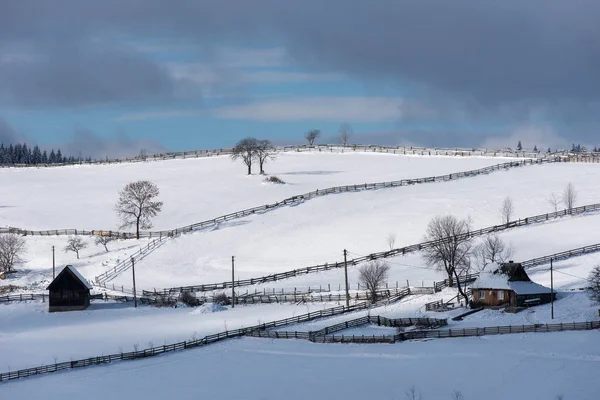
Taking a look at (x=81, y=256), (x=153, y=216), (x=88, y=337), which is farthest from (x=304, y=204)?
(x=88, y=337)

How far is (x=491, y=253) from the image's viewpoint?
257 feet

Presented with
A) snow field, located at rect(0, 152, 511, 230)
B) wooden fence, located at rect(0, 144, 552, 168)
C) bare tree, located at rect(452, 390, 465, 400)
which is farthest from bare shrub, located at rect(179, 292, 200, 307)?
wooden fence, located at rect(0, 144, 552, 168)

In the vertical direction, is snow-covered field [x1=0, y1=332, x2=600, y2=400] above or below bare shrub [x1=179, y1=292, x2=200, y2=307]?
below

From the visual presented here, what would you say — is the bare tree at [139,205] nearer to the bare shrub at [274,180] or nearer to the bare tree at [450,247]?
the bare shrub at [274,180]

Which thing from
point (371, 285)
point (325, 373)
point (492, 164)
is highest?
point (492, 164)

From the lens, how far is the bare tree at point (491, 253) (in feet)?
254

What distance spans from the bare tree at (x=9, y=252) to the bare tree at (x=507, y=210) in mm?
48705

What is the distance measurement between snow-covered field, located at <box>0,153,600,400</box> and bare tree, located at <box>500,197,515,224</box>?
156 cm

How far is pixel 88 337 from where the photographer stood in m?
62.0

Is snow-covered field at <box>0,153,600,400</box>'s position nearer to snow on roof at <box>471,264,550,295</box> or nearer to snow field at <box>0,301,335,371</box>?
snow field at <box>0,301,335,371</box>

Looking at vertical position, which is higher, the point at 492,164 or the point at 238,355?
the point at 492,164

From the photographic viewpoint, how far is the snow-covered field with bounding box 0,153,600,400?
47.9m

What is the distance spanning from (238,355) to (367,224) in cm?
4359

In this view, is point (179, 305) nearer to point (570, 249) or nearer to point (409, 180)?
point (570, 249)
